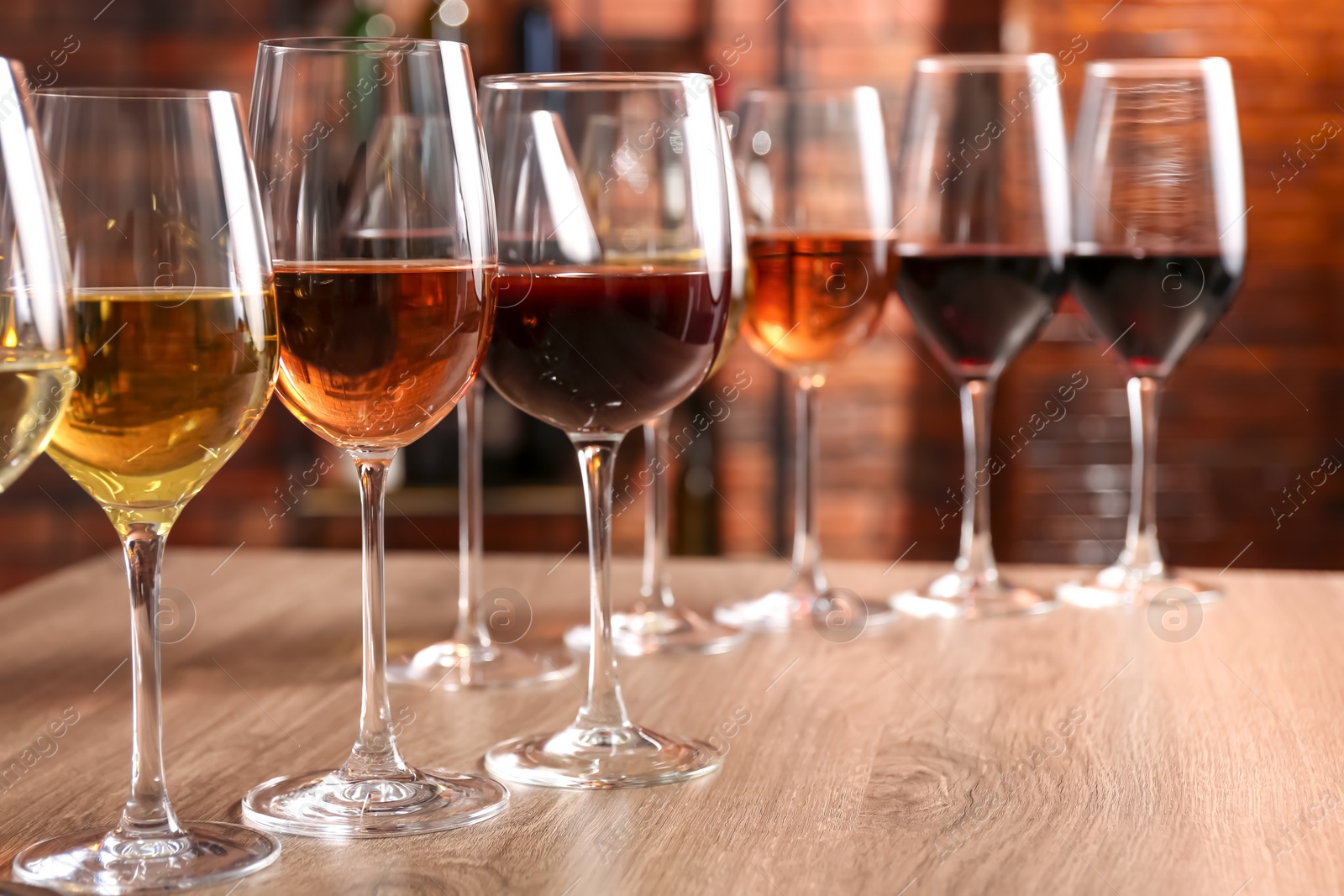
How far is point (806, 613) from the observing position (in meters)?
1.09

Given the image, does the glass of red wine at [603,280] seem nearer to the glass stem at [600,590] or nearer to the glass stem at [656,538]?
the glass stem at [600,590]

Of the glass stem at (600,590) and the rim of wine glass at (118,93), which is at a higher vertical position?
the rim of wine glass at (118,93)

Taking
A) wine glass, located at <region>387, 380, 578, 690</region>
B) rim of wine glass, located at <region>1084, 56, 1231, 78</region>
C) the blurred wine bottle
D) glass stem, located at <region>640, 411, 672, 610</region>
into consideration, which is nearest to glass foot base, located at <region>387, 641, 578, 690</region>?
wine glass, located at <region>387, 380, 578, 690</region>

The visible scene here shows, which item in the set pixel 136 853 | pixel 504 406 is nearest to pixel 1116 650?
pixel 136 853

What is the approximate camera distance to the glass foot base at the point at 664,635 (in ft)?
3.31

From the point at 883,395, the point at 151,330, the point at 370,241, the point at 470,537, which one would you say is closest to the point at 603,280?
the point at 370,241

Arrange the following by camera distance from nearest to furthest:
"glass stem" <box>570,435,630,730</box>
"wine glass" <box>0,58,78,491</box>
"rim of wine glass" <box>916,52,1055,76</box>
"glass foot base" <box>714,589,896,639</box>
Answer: "wine glass" <box>0,58,78,491</box> → "glass stem" <box>570,435,630,730</box> → "glass foot base" <box>714,589,896,639</box> → "rim of wine glass" <box>916,52,1055,76</box>

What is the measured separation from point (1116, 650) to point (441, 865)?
1.71 feet

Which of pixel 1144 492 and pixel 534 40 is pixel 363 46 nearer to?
pixel 1144 492

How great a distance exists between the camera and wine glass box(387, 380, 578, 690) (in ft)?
3.07

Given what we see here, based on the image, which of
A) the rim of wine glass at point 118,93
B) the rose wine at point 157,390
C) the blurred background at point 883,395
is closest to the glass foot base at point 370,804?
the rose wine at point 157,390

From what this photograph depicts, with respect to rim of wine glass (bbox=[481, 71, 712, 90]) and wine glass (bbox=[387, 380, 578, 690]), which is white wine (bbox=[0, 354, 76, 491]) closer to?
rim of wine glass (bbox=[481, 71, 712, 90])

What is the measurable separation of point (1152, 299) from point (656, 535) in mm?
409

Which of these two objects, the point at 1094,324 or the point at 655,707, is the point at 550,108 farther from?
the point at 1094,324
